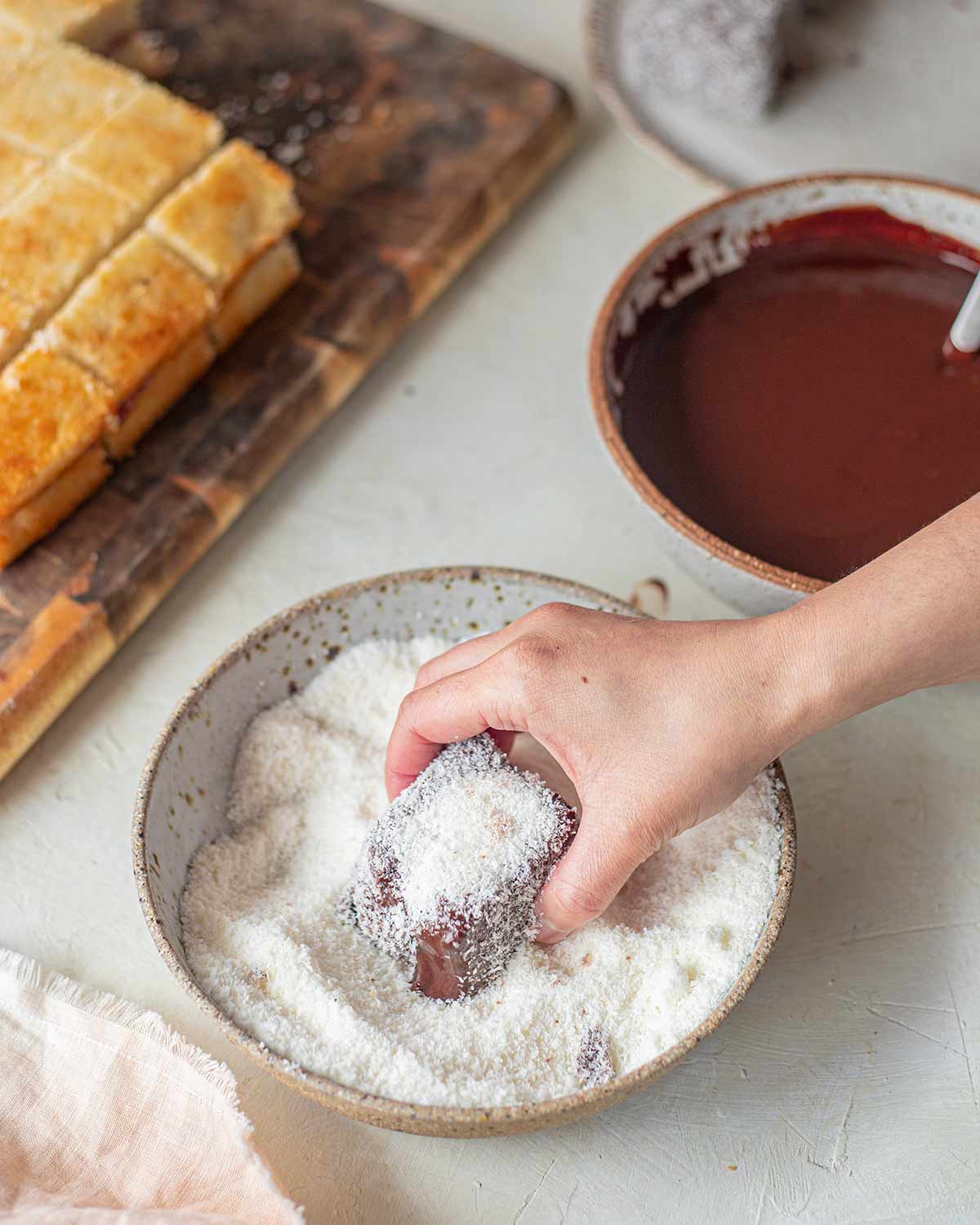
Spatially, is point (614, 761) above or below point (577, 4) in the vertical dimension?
below

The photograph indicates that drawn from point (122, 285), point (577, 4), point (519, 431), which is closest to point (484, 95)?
point (577, 4)

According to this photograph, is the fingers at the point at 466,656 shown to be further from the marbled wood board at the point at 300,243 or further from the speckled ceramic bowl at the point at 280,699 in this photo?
the marbled wood board at the point at 300,243

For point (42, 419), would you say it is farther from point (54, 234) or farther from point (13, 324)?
point (54, 234)

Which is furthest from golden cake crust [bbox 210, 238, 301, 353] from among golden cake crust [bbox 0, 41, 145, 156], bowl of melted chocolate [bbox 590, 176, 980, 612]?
bowl of melted chocolate [bbox 590, 176, 980, 612]

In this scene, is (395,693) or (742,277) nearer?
(395,693)

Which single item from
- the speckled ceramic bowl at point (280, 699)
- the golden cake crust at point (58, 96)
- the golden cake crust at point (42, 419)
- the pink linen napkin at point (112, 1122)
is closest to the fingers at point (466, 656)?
the speckled ceramic bowl at point (280, 699)

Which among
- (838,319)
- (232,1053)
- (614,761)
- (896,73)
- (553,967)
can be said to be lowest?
(232,1053)

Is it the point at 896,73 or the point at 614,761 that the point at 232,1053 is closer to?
the point at 614,761
